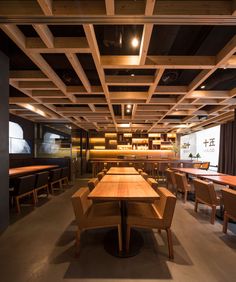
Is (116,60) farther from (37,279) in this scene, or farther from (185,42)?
(37,279)

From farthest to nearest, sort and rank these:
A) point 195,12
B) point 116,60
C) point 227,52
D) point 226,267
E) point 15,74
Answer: point 15,74, point 116,60, point 227,52, point 226,267, point 195,12

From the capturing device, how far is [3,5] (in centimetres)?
196

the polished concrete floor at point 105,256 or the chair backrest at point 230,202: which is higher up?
the chair backrest at point 230,202

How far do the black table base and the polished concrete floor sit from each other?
7 cm

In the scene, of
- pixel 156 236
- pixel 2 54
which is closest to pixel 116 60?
pixel 2 54

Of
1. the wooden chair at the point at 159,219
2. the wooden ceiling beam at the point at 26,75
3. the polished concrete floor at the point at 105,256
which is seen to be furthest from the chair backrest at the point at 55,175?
the wooden chair at the point at 159,219

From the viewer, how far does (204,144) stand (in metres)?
12.5

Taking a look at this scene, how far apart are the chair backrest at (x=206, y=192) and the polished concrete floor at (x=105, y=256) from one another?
1.43 feet

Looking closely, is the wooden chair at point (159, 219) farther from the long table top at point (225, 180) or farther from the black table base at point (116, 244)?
the long table top at point (225, 180)

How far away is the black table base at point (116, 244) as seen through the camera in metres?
2.47

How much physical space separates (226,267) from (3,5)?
12.4 feet

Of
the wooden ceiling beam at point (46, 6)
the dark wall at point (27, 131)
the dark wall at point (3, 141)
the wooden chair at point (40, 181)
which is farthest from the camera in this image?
the dark wall at point (27, 131)

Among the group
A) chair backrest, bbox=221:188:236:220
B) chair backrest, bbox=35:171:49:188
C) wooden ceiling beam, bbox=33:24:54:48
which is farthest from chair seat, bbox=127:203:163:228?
chair backrest, bbox=35:171:49:188

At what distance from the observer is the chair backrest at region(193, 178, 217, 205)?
3629 millimetres
